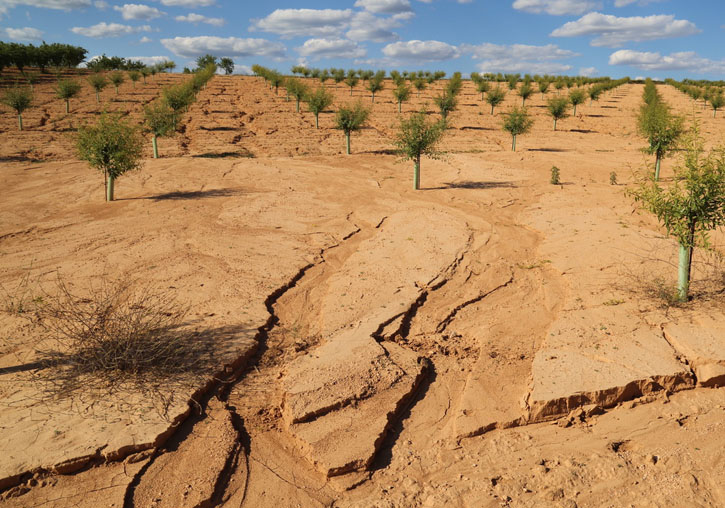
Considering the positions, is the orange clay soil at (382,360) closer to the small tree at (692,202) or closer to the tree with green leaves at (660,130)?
the small tree at (692,202)

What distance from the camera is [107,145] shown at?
15195mm

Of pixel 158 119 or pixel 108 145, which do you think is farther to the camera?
pixel 158 119

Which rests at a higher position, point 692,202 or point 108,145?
point 108,145

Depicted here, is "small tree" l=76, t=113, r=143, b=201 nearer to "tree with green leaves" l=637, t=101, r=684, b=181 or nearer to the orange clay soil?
the orange clay soil

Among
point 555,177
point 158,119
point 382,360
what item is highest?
point 158,119

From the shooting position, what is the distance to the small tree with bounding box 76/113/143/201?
15.1 m

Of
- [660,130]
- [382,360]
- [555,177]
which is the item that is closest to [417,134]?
[555,177]

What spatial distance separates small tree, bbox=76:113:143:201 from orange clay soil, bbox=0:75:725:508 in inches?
54.5

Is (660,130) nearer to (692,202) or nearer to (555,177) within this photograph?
(555,177)

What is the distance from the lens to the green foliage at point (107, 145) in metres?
15.1

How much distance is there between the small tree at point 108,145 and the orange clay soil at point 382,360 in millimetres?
1384

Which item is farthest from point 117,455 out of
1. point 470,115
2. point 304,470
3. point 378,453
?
point 470,115

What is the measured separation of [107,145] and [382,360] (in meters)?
12.7

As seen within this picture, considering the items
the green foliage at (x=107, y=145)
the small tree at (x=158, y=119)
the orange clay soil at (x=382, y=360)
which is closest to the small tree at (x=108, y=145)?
the green foliage at (x=107, y=145)
